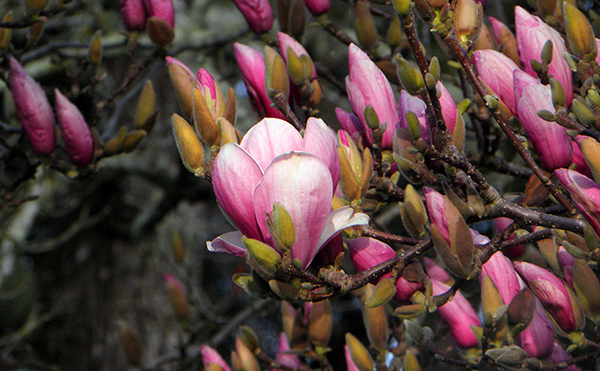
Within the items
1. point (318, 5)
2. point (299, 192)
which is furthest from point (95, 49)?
point (299, 192)

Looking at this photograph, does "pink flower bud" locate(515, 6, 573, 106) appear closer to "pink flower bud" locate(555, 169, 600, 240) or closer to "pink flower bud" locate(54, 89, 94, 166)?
"pink flower bud" locate(555, 169, 600, 240)

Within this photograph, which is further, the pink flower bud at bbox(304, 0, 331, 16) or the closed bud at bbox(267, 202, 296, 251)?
the pink flower bud at bbox(304, 0, 331, 16)

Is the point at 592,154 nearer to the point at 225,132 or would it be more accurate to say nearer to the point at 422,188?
the point at 422,188

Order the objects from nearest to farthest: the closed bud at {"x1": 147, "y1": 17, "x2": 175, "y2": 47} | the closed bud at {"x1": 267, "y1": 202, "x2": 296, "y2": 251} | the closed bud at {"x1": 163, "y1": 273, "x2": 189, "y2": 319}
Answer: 1. the closed bud at {"x1": 267, "y1": 202, "x2": 296, "y2": 251}
2. the closed bud at {"x1": 147, "y1": 17, "x2": 175, "y2": 47}
3. the closed bud at {"x1": 163, "y1": 273, "x2": 189, "y2": 319}

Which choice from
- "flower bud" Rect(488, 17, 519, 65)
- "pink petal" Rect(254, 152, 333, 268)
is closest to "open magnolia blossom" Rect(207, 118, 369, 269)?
"pink petal" Rect(254, 152, 333, 268)

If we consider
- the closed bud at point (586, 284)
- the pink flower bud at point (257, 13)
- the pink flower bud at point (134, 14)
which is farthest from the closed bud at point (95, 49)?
the closed bud at point (586, 284)

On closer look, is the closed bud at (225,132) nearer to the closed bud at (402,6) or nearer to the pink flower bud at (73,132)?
the closed bud at (402,6)

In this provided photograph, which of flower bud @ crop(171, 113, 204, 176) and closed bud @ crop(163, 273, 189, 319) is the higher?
flower bud @ crop(171, 113, 204, 176)
